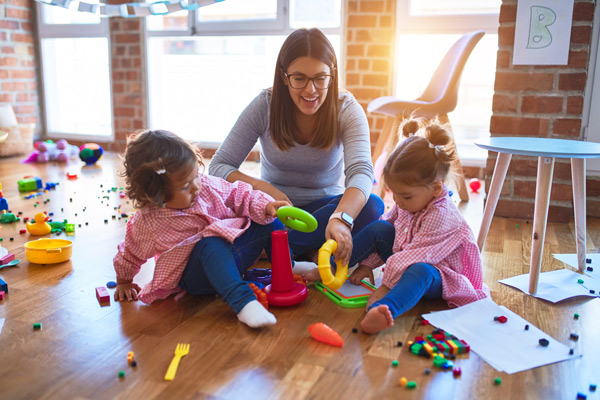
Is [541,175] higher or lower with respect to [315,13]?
lower

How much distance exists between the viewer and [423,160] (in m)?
1.48

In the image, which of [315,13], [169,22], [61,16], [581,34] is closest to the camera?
[581,34]

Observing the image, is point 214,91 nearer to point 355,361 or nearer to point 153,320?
point 153,320

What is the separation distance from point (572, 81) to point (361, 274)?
1402 millimetres

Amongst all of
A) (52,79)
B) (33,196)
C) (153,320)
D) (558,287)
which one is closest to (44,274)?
(153,320)

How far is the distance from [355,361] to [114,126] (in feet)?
12.3

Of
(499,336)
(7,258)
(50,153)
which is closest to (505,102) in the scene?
(499,336)

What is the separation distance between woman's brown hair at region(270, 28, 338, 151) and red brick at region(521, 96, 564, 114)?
3.60 ft

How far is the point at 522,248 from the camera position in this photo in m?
2.08

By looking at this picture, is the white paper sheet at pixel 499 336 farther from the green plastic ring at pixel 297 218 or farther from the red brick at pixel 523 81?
the red brick at pixel 523 81

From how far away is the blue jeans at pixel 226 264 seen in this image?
1.38 metres

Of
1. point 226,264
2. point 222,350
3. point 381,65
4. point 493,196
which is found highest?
point 381,65

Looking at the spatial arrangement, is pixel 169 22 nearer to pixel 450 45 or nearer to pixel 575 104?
pixel 450 45

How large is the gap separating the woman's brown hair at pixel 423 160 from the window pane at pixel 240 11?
265 cm
